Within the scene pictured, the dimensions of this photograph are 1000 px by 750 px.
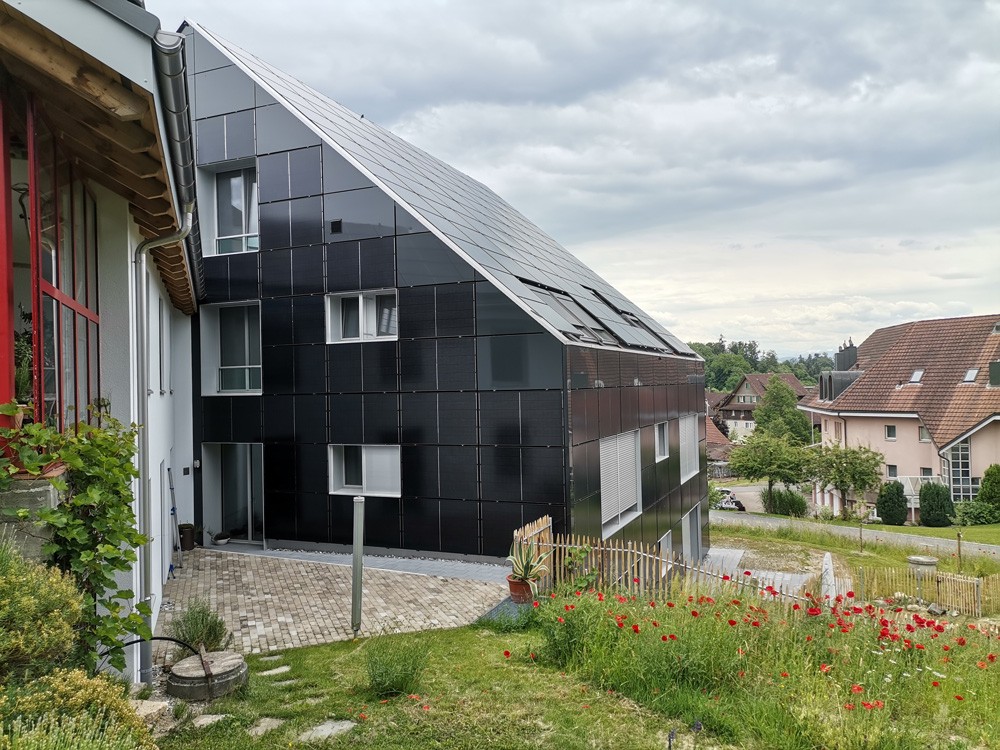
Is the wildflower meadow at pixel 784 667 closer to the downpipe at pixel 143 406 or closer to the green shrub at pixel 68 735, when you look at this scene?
the downpipe at pixel 143 406

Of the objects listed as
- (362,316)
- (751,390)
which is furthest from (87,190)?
(751,390)

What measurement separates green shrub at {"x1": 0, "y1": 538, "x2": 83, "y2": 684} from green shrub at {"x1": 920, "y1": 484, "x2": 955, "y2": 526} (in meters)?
34.8

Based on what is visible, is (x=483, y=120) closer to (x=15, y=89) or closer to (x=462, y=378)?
(x=462, y=378)

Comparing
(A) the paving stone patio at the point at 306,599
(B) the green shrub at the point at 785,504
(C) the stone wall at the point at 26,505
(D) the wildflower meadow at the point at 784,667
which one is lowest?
(B) the green shrub at the point at 785,504

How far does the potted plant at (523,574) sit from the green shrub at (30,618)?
24.1ft

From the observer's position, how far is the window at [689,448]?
20750mm

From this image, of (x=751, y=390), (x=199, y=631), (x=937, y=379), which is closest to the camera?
(x=199, y=631)

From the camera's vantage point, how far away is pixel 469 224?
52.6ft

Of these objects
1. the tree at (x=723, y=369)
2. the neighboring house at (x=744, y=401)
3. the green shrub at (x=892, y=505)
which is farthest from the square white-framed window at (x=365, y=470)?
the tree at (x=723, y=369)

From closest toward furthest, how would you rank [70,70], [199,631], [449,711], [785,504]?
[70,70] → [449,711] → [199,631] → [785,504]

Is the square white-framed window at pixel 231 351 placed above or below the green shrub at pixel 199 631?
above

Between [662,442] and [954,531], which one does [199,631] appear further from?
[954,531]

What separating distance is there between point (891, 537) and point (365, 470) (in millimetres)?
21925

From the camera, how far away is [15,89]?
4.36 meters
